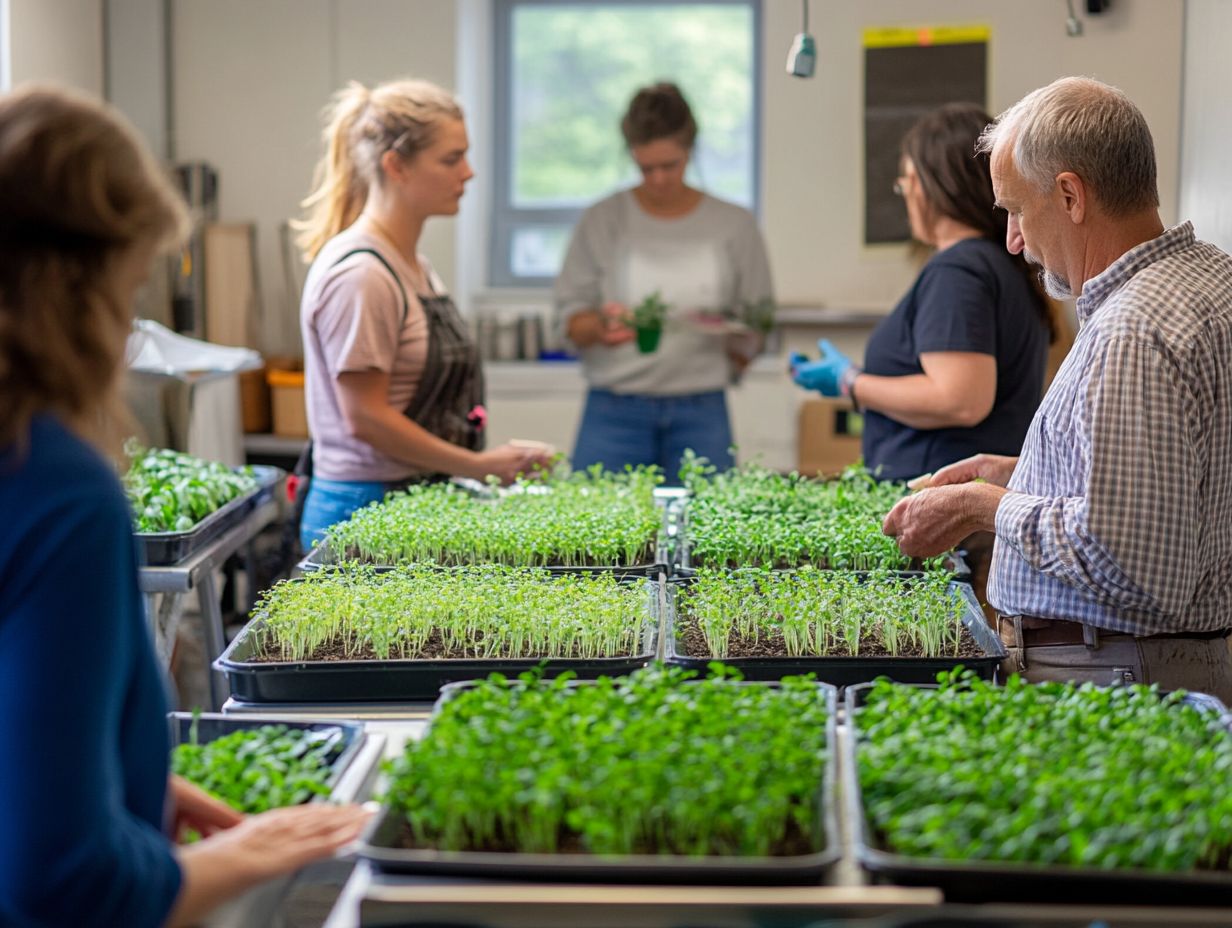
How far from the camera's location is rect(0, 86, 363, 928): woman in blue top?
1164 millimetres

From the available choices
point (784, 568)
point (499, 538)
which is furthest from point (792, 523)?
point (499, 538)

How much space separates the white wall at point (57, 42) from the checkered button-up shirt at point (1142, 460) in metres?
4.63

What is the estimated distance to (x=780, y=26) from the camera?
6.29 metres

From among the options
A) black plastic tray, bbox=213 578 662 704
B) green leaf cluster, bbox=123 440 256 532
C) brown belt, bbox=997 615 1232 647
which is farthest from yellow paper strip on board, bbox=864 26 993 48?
black plastic tray, bbox=213 578 662 704

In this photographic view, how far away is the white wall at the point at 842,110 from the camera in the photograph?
613cm

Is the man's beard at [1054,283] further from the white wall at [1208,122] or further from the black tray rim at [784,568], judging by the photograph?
the white wall at [1208,122]

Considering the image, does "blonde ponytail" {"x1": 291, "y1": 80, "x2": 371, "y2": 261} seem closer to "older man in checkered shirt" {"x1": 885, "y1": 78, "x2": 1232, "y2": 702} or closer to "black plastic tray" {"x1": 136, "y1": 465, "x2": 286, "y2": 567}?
"black plastic tray" {"x1": 136, "y1": 465, "x2": 286, "y2": 567}

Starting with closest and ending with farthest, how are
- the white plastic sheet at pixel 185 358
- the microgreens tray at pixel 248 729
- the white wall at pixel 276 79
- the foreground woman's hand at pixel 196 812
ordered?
1. the foreground woman's hand at pixel 196 812
2. the microgreens tray at pixel 248 729
3. the white plastic sheet at pixel 185 358
4. the white wall at pixel 276 79

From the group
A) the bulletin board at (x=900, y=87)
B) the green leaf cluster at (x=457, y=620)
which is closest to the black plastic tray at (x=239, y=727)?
the green leaf cluster at (x=457, y=620)

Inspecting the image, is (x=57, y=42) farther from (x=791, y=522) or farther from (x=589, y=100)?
(x=791, y=522)

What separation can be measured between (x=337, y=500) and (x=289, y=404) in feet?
9.50

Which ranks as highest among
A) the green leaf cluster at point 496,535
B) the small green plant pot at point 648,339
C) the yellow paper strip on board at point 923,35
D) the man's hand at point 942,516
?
the yellow paper strip on board at point 923,35

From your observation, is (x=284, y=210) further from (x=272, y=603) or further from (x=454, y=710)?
(x=454, y=710)

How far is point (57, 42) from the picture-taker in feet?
19.9
